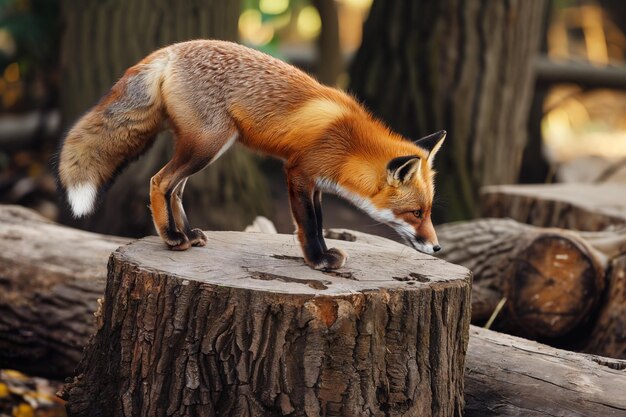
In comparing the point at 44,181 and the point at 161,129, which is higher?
the point at 161,129

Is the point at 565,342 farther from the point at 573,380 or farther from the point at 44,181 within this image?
the point at 44,181

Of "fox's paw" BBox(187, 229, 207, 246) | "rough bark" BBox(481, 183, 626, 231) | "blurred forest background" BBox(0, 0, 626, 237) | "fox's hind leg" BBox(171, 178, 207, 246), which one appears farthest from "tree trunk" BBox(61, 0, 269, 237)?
"fox's paw" BBox(187, 229, 207, 246)

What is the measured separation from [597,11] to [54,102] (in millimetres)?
10215

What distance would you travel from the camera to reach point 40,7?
9.14 meters

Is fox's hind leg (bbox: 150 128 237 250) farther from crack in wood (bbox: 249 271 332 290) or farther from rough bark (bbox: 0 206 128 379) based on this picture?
rough bark (bbox: 0 206 128 379)

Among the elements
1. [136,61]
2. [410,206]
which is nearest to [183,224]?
[410,206]

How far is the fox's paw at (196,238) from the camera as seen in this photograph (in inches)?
147

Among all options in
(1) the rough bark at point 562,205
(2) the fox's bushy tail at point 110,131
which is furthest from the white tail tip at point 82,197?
(1) the rough bark at point 562,205

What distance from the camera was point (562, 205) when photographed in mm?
6043

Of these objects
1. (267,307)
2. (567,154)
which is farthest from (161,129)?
(567,154)

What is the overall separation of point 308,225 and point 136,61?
3.50 meters

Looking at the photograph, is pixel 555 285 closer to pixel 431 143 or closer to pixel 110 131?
pixel 431 143

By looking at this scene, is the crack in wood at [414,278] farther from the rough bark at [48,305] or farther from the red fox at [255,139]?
the rough bark at [48,305]

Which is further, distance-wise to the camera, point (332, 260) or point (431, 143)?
point (431, 143)
